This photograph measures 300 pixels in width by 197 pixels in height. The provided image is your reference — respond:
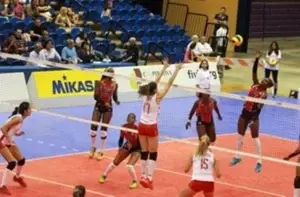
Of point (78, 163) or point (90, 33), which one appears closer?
point (78, 163)

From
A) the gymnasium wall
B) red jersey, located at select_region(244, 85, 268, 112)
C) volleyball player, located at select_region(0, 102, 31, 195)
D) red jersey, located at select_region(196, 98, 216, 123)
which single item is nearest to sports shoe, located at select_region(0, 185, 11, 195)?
volleyball player, located at select_region(0, 102, 31, 195)

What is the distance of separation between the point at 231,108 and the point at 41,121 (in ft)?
21.7

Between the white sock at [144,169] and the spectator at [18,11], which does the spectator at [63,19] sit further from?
the white sock at [144,169]

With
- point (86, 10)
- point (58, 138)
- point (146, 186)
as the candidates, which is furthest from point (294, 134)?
point (86, 10)

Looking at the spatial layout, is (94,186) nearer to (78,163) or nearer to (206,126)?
(78,163)

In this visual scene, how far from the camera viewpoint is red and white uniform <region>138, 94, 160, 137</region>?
45.0 feet

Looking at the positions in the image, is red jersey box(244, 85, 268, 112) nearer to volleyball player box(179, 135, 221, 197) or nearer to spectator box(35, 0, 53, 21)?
volleyball player box(179, 135, 221, 197)

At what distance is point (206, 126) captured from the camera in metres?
16.2

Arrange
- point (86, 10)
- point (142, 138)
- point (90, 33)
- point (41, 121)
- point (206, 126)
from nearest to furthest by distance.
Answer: point (142, 138) → point (206, 126) → point (41, 121) → point (90, 33) → point (86, 10)

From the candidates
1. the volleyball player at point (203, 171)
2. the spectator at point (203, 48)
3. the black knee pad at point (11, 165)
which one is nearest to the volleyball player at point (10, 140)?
the black knee pad at point (11, 165)

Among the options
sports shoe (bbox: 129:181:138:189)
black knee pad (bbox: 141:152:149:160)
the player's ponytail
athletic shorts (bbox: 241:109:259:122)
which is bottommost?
sports shoe (bbox: 129:181:138:189)

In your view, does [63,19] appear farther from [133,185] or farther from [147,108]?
[147,108]

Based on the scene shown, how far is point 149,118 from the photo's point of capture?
13773 mm

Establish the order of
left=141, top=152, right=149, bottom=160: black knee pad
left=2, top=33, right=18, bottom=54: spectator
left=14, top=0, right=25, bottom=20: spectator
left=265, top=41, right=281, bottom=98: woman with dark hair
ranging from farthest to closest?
1. left=14, top=0, right=25, bottom=20: spectator
2. left=265, top=41, right=281, bottom=98: woman with dark hair
3. left=2, top=33, right=18, bottom=54: spectator
4. left=141, top=152, right=149, bottom=160: black knee pad
